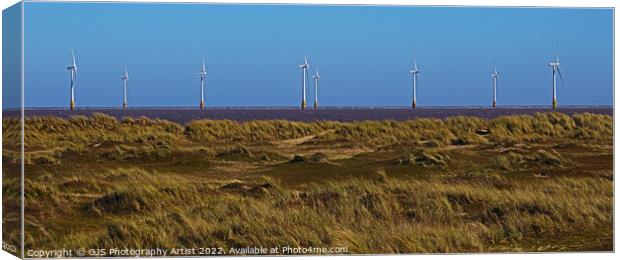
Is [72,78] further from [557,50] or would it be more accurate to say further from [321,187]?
A: [557,50]

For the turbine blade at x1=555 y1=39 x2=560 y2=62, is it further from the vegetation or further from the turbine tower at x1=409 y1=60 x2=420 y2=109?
the turbine tower at x1=409 y1=60 x2=420 y2=109

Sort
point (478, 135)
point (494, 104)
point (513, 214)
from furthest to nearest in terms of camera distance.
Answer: point (478, 135) → point (494, 104) → point (513, 214)

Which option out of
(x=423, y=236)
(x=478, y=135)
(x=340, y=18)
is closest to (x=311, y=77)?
(x=340, y=18)

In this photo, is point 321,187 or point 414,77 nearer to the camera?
point 414,77

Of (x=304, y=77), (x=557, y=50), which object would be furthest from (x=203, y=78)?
(x=557, y=50)

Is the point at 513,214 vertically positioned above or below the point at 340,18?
below

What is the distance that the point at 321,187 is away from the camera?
22078mm

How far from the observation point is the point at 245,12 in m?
19.1

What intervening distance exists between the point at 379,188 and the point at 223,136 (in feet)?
22.2

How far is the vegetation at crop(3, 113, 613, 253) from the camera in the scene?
61.6 feet

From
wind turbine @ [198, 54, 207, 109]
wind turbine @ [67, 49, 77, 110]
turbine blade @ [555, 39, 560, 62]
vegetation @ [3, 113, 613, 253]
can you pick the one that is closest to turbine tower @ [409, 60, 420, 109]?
vegetation @ [3, 113, 613, 253]

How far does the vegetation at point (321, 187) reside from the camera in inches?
739

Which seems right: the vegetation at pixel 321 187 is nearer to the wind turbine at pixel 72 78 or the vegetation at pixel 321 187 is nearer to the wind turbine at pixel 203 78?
the wind turbine at pixel 72 78

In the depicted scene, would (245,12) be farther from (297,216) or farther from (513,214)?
(513,214)
